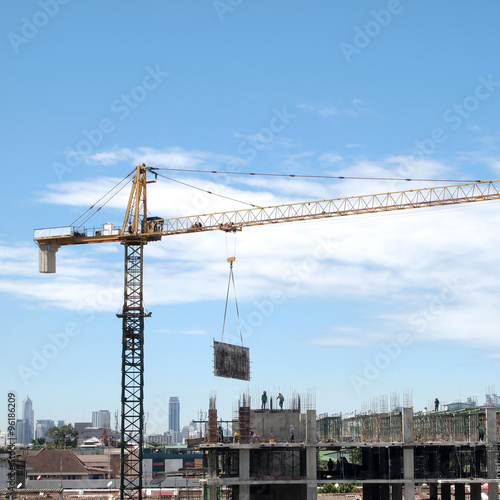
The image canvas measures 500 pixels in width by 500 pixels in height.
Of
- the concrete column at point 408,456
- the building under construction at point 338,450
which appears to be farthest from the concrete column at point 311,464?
the concrete column at point 408,456

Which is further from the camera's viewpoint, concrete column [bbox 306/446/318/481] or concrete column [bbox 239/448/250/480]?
concrete column [bbox 306/446/318/481]

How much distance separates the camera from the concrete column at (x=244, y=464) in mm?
60812

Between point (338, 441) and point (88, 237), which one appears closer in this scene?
point (338, 441)

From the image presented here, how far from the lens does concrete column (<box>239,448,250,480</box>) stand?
60812 mm

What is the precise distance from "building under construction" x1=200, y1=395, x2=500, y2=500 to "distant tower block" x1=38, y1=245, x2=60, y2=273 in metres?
34.5

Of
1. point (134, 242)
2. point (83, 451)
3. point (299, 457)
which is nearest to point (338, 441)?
point (299, 457)

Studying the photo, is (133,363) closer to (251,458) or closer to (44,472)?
(251,458)

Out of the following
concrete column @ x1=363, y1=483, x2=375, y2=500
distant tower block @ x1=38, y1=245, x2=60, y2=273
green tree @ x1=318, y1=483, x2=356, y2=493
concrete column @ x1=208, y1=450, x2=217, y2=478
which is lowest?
green tree @ x1=318, y1=483, x2=356, y2=493

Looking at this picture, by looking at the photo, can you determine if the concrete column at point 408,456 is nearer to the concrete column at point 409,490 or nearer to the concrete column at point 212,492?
the concrete column at point 409,490

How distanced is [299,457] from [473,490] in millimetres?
15868

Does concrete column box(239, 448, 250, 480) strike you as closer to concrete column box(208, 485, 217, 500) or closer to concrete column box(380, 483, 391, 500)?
concrete column box(208, 485, 217, 500)

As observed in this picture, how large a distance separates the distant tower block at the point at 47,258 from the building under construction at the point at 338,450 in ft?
113

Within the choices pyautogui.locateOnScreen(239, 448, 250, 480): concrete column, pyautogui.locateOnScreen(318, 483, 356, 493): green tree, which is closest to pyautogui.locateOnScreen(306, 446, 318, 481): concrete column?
pyautogui.locateOnScreen(239, 448, 250, 480): concrete column

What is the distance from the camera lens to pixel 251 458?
6275 cm
